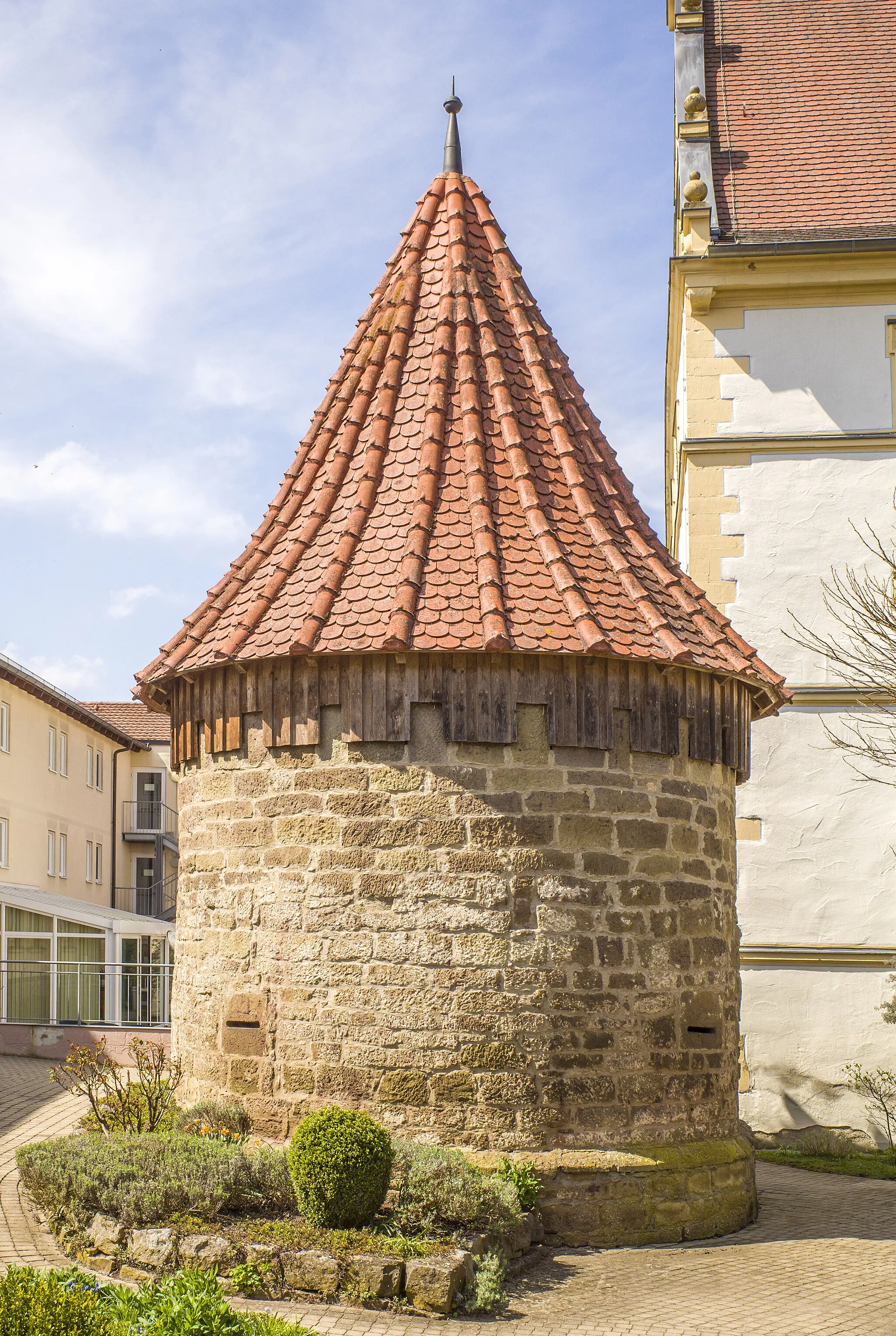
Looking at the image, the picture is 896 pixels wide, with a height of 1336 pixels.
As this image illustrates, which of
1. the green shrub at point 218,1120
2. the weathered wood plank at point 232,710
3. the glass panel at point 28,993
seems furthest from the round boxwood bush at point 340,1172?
the glass panel at point 28,993

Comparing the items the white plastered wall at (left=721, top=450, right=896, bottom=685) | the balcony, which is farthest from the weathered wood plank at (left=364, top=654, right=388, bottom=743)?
the balcony

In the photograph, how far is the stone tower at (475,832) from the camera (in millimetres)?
8273

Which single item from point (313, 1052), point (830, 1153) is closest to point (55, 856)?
point (830, 1153)

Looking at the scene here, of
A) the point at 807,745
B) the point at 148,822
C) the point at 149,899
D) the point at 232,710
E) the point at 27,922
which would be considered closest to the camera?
the point at 232,710

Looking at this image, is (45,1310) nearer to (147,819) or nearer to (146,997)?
(146,997)

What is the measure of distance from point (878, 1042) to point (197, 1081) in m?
7.24

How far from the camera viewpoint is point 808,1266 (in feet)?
26.7

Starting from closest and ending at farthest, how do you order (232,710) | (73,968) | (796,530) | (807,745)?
(232,710) < (807,745) < (796,530) < (73,968)

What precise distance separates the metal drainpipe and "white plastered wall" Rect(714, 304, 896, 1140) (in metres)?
28.8

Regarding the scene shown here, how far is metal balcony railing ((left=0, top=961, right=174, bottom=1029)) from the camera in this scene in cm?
2220

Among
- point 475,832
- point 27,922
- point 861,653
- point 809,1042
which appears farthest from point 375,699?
point 27,922

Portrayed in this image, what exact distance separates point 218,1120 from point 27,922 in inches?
682

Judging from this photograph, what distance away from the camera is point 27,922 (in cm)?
2466

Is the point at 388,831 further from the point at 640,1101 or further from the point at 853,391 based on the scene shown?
the point at 853,391
